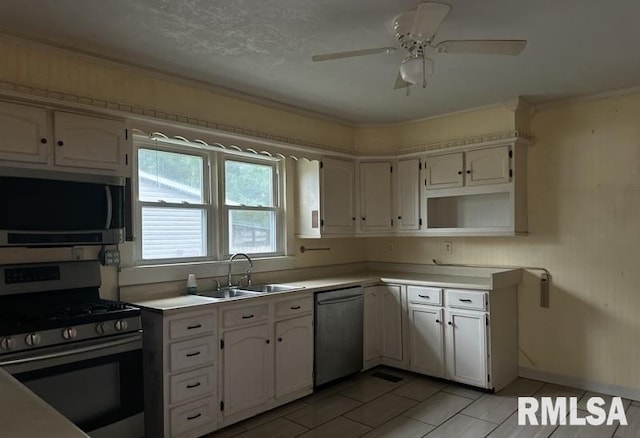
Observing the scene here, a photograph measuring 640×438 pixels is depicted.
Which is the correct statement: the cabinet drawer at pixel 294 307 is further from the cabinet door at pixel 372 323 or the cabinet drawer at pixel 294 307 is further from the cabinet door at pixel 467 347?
the cabinet door at pixel 467 347

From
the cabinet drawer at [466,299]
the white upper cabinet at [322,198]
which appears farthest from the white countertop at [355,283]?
the white upper cabinet at [322,198]

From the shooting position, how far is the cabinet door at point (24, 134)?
7.91 feet

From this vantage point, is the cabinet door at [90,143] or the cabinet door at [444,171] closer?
the cabinet door at [90,143]

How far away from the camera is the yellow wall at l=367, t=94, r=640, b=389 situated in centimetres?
361

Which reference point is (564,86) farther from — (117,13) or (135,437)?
(135,437)

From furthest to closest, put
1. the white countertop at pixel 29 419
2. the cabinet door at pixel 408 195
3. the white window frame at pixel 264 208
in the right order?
the cabinet door at pixel 408 195, the white window frame at pixel 264 208, the white countertop at pixel 29 419

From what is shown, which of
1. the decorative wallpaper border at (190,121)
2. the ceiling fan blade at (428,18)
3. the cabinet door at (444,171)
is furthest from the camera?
the cabinet door at (444,171)

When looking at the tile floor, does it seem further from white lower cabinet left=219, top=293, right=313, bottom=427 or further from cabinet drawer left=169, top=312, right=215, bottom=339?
cabinet drawer left=169, top=312, right=215, bottom=339

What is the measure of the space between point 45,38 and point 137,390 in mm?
2079

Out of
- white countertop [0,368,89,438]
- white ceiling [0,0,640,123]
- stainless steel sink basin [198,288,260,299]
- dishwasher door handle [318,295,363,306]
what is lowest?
dishwasher door handle [318,295,363,306]

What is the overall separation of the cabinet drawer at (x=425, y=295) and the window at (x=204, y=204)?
1.26 metres

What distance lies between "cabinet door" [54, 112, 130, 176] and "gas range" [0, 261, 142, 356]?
0.63 metres

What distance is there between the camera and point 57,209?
2.60 m

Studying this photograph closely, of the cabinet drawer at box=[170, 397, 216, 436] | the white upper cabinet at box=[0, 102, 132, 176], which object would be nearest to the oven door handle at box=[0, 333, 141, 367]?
the cabinet drawer at box=[170, 397, 216, 436]
